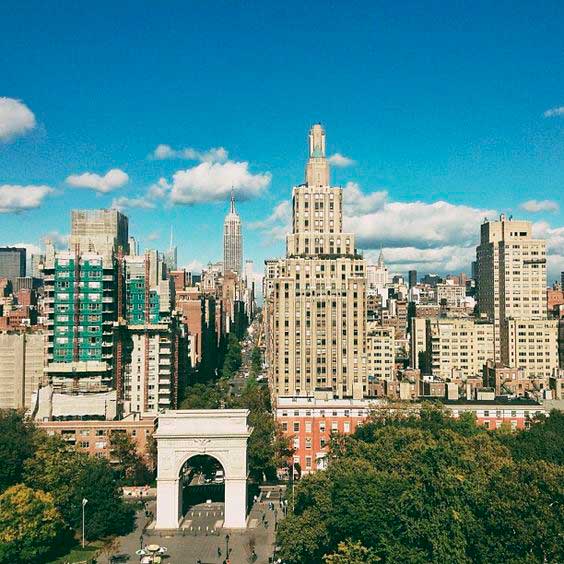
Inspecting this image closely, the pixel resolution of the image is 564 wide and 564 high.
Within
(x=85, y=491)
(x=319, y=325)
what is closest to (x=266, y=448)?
(x=85, y=491)

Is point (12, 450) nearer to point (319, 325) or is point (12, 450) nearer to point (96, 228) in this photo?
point (96, 228)

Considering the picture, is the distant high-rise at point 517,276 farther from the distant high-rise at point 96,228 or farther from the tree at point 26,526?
the tree at point 26,526

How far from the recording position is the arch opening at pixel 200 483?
83.6 meters

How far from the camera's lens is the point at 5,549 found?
61.9 meters

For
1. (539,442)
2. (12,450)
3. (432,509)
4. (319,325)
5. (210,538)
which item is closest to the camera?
(432,509)

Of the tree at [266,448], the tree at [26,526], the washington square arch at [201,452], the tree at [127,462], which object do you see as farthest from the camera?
the tree at [266,448]

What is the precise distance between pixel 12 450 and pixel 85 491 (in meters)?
11.4

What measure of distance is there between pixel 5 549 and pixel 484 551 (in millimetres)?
37371

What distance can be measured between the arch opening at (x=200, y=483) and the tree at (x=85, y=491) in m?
7.37

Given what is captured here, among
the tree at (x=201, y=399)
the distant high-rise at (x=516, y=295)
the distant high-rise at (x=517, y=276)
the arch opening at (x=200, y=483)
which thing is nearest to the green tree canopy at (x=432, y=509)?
the arch opening at (x=200, y=483)

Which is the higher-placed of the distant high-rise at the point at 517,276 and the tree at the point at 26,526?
the distant high-rise at the point at 517,276

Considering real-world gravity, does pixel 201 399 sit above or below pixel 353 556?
above

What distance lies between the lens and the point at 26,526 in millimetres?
64125

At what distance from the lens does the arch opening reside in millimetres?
83613
